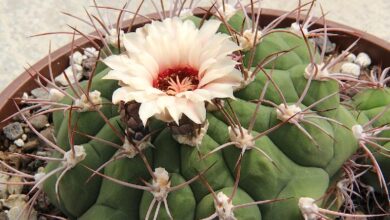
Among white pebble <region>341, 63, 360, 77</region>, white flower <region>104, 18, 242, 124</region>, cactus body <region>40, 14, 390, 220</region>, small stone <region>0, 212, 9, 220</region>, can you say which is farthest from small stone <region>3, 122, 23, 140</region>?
white pebble <region>341, 63, 360, 77</region>

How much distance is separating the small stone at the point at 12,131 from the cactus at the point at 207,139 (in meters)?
0.35

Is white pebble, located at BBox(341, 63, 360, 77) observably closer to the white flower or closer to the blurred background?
the blurred background

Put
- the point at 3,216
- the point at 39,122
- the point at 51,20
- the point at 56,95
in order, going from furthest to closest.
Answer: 1. the point at 51,20
2. the point at 39,122
3. the point at 3,216
4. the point at 56,95

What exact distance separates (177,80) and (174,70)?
1.5 inches

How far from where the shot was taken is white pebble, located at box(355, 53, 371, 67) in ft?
3.90

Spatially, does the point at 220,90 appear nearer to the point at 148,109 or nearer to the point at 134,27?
the point at 148,109

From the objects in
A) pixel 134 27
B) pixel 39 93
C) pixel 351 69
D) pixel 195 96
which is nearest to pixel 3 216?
pixel 39 93

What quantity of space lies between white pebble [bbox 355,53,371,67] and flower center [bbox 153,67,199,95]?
1.97ft

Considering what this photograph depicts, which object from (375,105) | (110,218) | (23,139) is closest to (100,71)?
(110,218)

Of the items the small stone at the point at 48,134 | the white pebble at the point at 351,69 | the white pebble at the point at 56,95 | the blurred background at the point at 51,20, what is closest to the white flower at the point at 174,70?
the white pebble at the point at 56,95

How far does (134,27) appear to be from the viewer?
1192 millimetres

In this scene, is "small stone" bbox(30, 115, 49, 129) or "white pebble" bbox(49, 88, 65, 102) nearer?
"white pebble" bbox(49, 88, 65, 102)

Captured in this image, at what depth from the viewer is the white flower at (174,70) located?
62cm

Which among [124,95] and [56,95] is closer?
[124,95]
